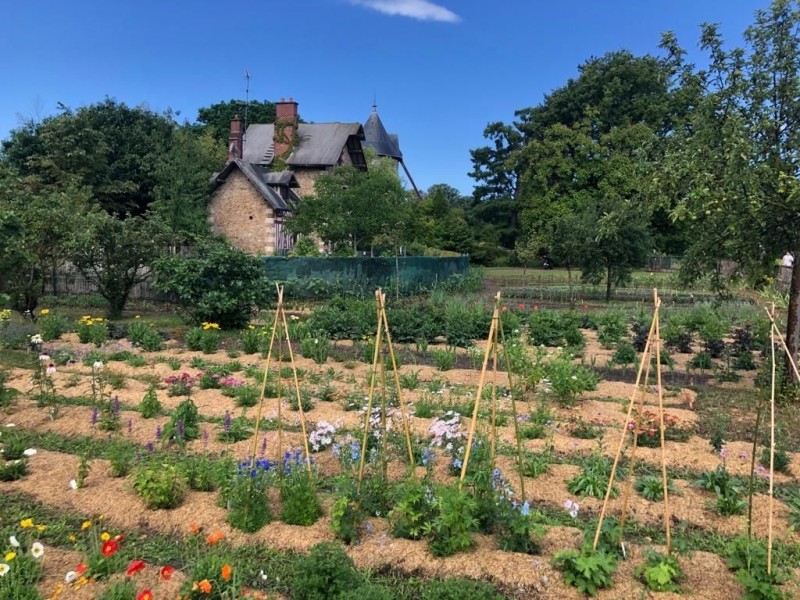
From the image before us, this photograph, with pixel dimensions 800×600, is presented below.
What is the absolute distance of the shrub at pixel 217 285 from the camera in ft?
39.7

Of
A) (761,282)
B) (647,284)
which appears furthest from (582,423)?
(647,284)

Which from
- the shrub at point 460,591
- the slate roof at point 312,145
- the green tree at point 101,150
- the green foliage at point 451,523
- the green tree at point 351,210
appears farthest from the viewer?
the slate roof at point 312,145

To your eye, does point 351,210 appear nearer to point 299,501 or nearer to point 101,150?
point 101,150

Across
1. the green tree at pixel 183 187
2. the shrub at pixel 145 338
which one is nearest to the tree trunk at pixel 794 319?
the shrub at pixel 145 338

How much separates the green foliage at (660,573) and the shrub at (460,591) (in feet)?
2.84

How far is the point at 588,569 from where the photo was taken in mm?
3045

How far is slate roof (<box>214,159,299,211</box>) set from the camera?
1254 inches

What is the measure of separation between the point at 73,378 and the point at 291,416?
3.30 metres

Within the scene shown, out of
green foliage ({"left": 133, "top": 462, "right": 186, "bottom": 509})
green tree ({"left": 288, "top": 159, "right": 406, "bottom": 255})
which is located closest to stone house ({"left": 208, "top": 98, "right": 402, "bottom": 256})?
green tree ({"left": 288, "top": 159, "right": 406, "bottom": 255})

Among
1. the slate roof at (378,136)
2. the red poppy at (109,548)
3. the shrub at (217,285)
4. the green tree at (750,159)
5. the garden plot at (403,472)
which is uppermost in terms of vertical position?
the slate roof at (378,136)

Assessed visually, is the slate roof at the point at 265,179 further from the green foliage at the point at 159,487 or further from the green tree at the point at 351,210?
the green foliage at the point at 159,487

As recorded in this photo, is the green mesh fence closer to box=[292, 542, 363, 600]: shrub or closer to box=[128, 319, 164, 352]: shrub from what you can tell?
box=[128, 319, 164, 352]: shrub

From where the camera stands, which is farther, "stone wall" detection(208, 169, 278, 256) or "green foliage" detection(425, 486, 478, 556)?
"stone wall" detection(208, 169, 278, 256)

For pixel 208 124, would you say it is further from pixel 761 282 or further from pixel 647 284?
pixel 761 282
